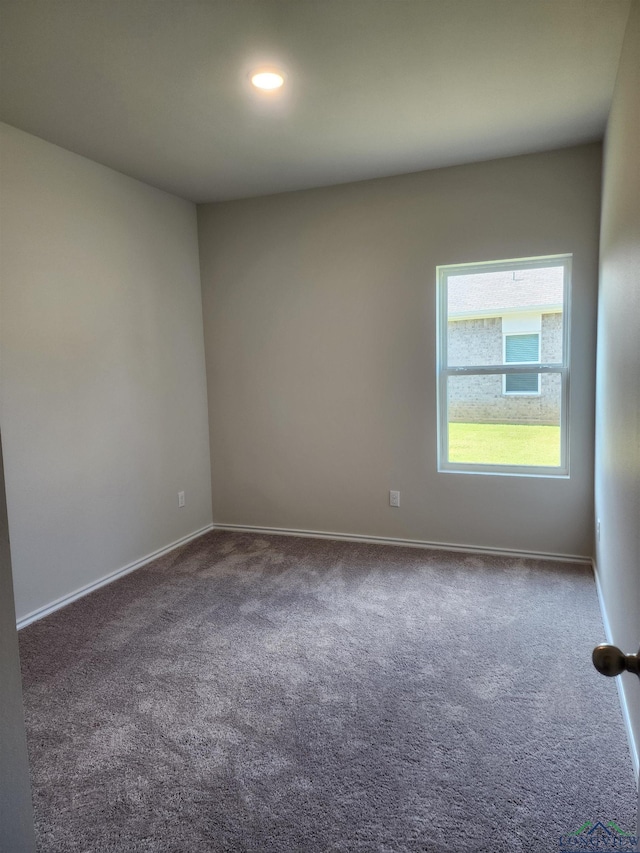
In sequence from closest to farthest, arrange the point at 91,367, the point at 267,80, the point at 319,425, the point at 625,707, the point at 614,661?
1. the point at 614,661
2. the point at 625,707
3. the point at 267,80
4. the point at 91,367
5. the point at 319,425

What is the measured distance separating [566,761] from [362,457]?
2553mm

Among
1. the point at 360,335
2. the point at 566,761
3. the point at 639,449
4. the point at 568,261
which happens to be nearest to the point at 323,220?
the point at 360,335

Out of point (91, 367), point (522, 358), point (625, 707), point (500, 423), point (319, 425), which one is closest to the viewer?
point (625, 707)

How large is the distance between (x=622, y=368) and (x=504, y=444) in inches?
70.1

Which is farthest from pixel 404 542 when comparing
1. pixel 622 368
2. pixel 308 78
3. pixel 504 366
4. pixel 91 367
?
pixel 308 78

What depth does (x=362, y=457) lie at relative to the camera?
412 centimetres

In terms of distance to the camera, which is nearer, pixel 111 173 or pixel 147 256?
pixel 111 173

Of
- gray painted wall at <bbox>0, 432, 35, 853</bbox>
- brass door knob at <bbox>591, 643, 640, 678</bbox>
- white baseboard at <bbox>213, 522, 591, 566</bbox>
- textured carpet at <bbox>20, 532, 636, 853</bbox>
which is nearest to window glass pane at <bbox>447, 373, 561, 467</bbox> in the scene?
white baseboard at <bbox>213, 522, 591, 566</bbox>

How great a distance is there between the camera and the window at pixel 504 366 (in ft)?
11.8

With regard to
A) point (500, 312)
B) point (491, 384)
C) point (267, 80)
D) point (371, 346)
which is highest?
point (267, 80)

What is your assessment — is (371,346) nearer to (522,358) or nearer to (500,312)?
(500,312)

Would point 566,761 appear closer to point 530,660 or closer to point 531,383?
point 530,660

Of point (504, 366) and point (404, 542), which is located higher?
point (504, 366)

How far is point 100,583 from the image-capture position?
135 inches
